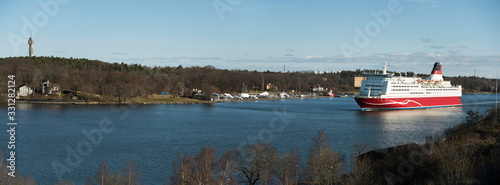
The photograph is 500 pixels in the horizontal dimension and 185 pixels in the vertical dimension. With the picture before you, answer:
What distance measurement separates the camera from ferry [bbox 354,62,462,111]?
29.9 meters

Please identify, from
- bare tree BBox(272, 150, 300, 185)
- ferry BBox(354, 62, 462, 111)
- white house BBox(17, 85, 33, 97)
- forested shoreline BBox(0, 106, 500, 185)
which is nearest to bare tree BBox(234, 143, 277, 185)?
forested shoreline BBox(0, 106, 500, 185)

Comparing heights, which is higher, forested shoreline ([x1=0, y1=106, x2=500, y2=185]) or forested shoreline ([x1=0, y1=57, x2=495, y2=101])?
forested shoreline ([x1=0, y1=57, x2=495, y2=101])

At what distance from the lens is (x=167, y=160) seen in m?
12.4

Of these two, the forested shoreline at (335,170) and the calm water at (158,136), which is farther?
the calm water at (158,136)

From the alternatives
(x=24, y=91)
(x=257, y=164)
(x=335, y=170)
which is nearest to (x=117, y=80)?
(x=24, y=91)

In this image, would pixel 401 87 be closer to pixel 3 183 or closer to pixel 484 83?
pixel 3 183

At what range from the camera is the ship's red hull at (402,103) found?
97.2ft

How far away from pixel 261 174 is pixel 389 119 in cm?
1658

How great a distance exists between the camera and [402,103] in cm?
3098

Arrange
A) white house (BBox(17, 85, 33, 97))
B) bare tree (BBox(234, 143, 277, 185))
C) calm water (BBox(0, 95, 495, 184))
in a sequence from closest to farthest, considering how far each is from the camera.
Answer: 1. bare tree (BBox(234, 143, 277, 185))
2. calm water (BBox(0, 95, 495, 184))
3. white house (BBox(17, 85, 33, 97))

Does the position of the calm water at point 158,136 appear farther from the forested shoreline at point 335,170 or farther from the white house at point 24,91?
the white house at point 24,91

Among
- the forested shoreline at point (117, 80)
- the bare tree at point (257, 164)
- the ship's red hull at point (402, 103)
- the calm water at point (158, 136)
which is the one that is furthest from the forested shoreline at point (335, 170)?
the forested shoreline at point (117, 80)

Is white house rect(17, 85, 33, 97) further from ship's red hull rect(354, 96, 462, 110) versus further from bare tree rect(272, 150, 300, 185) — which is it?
bare tree rect(272, 150, 300, 185)

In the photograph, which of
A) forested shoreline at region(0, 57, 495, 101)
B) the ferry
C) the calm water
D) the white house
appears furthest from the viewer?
forested shoreline at region(0, 57, 495, 101)
